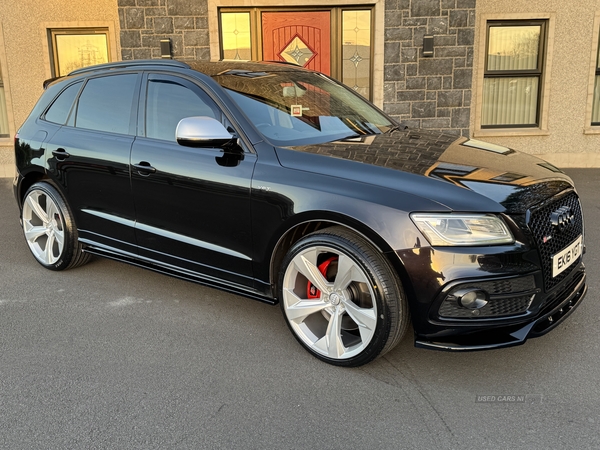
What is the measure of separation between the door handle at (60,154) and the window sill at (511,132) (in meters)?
7.29

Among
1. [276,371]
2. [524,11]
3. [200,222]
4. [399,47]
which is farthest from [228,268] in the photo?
[524,11]

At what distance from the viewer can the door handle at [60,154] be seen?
448cm

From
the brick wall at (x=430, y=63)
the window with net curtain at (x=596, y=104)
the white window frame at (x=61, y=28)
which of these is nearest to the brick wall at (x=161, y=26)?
the white window frame at (x=61, y=28)

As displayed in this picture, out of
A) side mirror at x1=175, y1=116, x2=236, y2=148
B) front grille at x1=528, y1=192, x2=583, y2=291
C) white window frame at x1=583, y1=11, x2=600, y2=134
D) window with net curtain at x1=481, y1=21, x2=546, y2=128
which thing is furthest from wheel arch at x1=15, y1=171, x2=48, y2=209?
white window frame at x1=583, y1=11, x2=600, y2=134

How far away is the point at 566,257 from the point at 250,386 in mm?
1901

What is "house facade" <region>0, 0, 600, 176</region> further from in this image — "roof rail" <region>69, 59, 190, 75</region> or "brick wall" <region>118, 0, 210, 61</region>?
"roof rail" <region>69, 59, 190, 75</region>

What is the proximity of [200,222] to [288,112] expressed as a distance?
947 mm

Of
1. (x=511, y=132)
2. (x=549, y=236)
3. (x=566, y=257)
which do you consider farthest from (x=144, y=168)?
(x=511, y=132)

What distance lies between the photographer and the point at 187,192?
3668 millimetres

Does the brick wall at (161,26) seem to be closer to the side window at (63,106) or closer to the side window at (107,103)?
the side window at (63,106)

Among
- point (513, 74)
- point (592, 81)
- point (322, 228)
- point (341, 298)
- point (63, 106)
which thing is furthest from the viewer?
point (513, 74)

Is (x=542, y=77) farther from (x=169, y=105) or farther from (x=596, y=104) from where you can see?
(x=169, y=105)

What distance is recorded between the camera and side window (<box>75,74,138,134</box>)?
4.17 m

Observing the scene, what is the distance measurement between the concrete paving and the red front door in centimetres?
612
